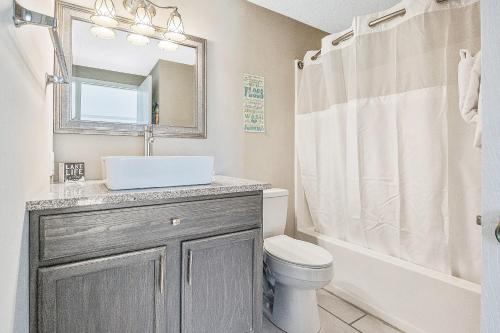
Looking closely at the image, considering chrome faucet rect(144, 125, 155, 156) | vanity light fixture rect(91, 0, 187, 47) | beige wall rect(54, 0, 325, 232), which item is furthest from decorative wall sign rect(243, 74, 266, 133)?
chrome faucet rect(144, 125, 155, 156)

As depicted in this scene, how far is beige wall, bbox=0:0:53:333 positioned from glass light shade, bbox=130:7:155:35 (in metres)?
0.61

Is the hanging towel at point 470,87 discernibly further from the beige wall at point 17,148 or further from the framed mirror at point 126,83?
the beige wall at point 17,148

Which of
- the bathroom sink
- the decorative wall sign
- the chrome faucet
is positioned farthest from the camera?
the decorative wall sign

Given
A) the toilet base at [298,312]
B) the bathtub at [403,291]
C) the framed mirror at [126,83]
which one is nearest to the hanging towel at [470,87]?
the bathtub at [403,291]

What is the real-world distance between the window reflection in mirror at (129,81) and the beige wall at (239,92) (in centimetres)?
14

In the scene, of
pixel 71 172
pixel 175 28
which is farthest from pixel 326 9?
pixel 71 172

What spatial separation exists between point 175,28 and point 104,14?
15.9 inches

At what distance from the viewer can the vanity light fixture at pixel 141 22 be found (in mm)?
1516

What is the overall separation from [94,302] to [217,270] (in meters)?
0.50

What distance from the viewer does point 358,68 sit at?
5.77 feet

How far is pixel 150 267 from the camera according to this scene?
1.09m

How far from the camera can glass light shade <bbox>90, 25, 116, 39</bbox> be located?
1525 mm

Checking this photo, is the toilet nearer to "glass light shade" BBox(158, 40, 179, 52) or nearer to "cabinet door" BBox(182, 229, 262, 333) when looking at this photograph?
"cabinet door" BBox(182, 229, 262, 333)

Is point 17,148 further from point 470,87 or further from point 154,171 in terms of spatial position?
point 470,87
